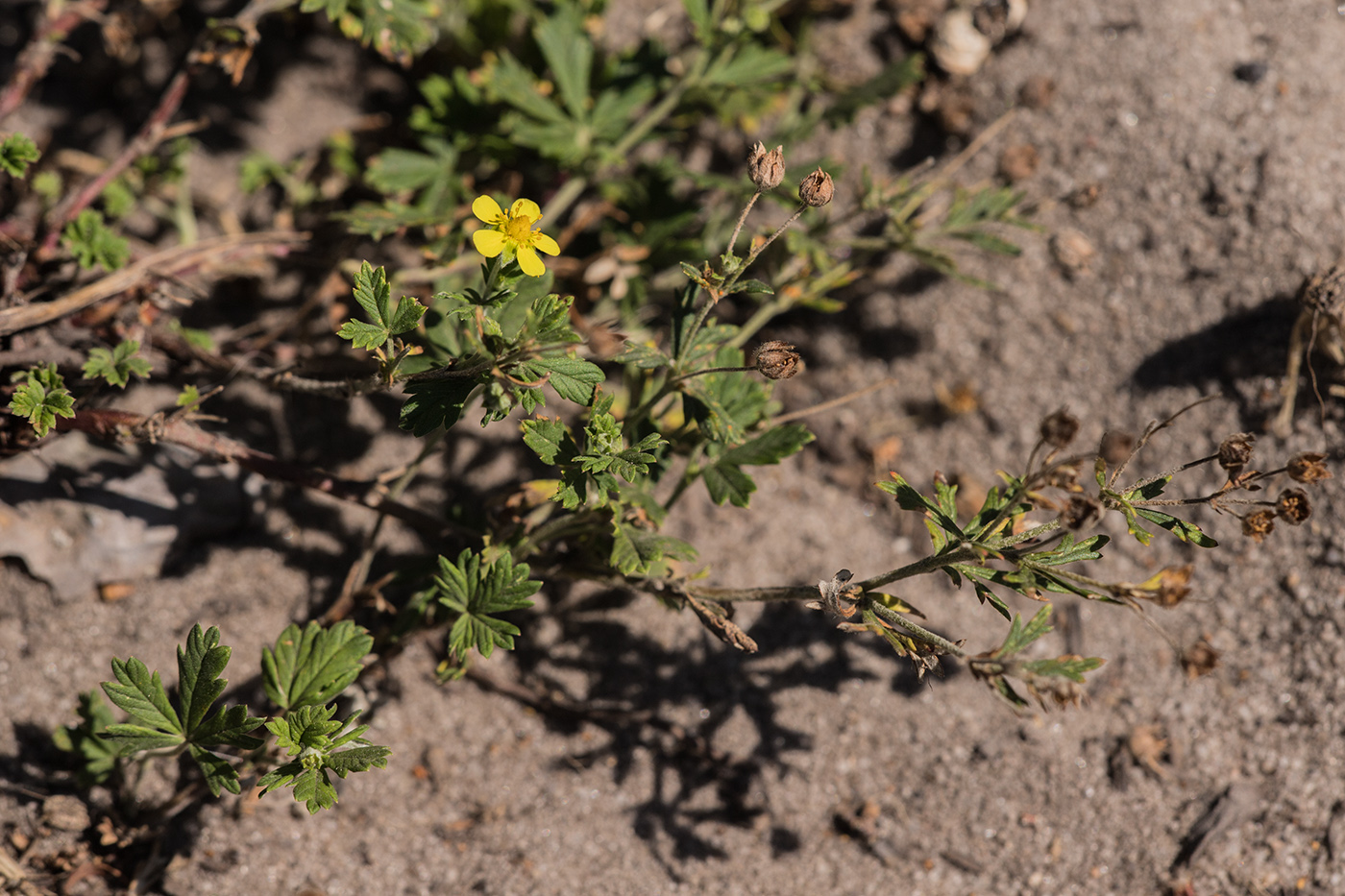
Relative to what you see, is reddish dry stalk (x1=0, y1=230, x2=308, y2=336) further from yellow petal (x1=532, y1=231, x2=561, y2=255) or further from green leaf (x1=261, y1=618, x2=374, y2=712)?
yellow petal (x1=532, y1=231, x2=561, y2=255)

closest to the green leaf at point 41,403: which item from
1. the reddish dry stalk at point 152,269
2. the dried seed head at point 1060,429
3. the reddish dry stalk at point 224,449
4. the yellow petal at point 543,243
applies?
the reddish dry stalk at point 224,449

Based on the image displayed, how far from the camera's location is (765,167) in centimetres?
217

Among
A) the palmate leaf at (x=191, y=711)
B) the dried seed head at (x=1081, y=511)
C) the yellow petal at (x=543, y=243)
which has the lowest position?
the palmate leaf at (x=191, y=711)

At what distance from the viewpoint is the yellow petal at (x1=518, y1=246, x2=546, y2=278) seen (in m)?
2.13

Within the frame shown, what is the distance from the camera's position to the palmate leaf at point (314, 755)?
7.18 feet

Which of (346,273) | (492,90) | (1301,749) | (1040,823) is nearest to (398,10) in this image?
(492,90)

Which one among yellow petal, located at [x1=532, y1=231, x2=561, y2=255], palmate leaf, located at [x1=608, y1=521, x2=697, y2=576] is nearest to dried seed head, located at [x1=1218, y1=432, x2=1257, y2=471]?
palmate leaf, located at [x1=608, y1=521, x2=697, y2=576]

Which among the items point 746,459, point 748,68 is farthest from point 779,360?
point 748,68

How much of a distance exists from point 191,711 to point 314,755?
0.37m

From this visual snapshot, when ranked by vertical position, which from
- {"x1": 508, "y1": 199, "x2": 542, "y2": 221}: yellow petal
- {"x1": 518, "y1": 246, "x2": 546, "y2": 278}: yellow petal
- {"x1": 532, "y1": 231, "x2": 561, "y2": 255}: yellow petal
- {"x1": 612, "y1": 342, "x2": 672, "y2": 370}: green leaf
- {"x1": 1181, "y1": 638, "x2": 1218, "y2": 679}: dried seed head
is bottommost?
{"x1": 1181, "y1": 638, "x2": 1218, "y2": 679}: dried seed head

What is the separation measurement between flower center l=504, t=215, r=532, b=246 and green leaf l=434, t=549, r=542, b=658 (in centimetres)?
77

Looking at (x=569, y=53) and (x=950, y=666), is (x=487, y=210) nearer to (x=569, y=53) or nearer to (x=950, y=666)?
(x=569, y=53)

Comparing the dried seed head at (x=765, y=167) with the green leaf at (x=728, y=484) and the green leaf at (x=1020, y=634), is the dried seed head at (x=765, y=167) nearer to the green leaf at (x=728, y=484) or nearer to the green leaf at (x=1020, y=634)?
the green leaf at (x=728, y=484)

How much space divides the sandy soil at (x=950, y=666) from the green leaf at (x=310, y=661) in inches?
19.4
